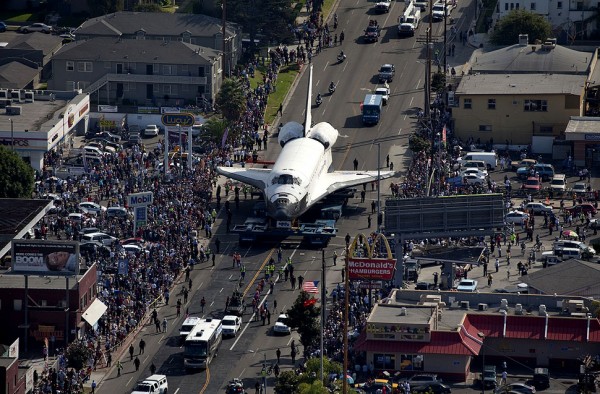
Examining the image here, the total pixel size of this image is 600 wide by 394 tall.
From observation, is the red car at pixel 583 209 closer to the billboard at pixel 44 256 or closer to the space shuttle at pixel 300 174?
the space shuttle at pixel 300 174

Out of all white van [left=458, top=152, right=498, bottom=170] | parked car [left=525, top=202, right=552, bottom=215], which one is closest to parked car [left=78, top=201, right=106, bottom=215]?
white van [left=458, top=152, right=498, bottom=170]

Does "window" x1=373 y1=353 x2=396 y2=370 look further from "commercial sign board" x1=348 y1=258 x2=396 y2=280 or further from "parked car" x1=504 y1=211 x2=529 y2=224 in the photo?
"parked car" x1=504 y1=211 x2=529 y2=224

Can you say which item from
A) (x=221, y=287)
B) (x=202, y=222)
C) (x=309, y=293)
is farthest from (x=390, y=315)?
(x=202, y=222)

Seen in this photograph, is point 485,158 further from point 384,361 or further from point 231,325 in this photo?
point 384,361

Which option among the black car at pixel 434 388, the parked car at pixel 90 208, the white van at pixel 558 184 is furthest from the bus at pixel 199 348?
the white van at pixel 558 184

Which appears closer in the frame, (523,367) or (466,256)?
(523,367)

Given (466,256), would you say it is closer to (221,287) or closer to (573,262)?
(573,262)
